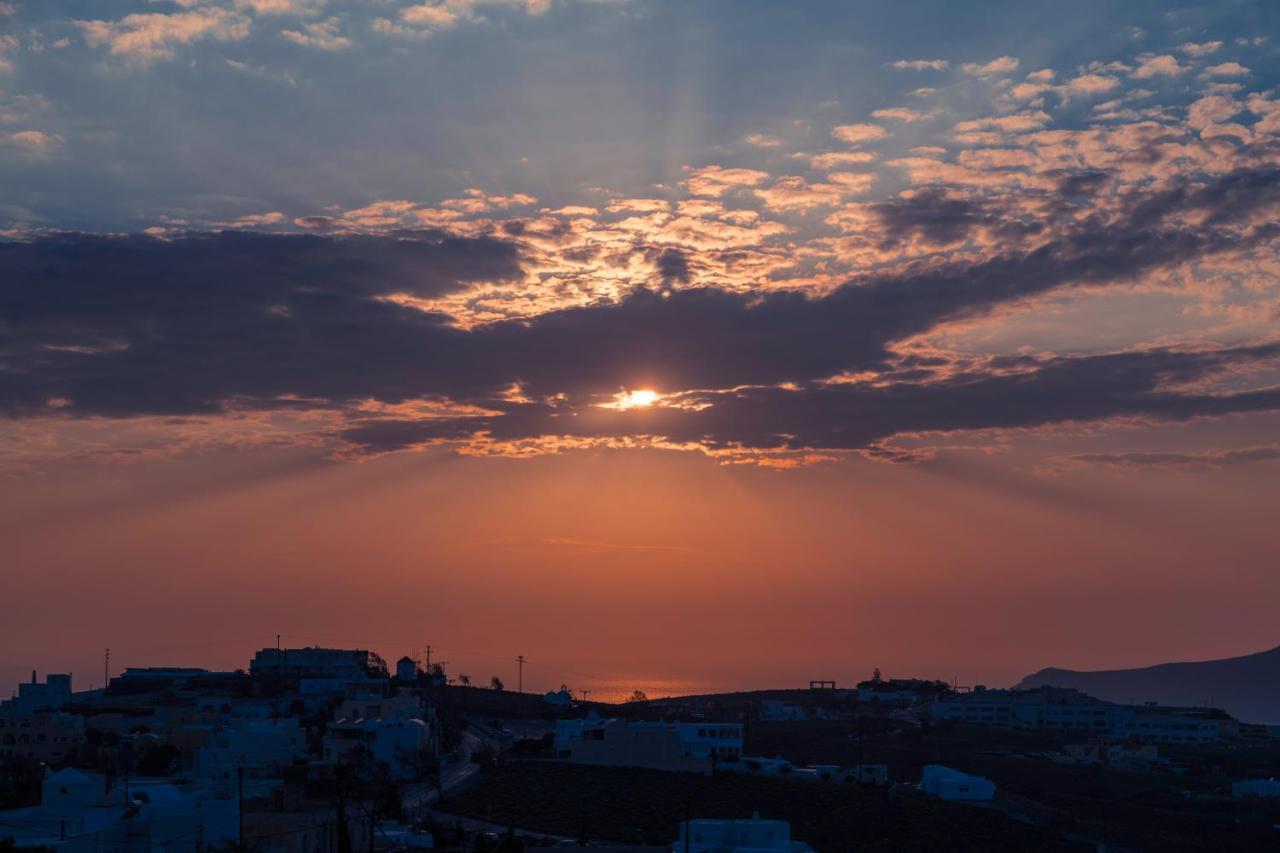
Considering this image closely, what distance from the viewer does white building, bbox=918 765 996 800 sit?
9312 cm

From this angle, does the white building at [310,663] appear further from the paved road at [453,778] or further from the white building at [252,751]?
the white building at [252,751]

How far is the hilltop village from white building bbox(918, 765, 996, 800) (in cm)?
19

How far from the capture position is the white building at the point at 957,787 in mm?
93125

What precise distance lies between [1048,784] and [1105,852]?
29599 mm

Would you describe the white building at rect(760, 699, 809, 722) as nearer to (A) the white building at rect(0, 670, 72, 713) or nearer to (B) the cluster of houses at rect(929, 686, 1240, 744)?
(B) the cluster of houses at rect(929, 686, 1240, 744)

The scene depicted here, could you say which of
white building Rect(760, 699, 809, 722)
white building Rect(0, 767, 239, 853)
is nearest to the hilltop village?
white building Rect(0, 767, 239, 853)

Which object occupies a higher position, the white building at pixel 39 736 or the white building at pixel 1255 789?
the white building at pixel 39 736

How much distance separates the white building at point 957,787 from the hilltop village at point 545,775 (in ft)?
0.62

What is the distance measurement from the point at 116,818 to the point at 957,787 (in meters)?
57.2

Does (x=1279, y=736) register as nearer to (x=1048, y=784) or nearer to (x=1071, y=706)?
(x=1071, y=706)

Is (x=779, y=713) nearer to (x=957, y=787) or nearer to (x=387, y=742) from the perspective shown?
(x=957, y=787)

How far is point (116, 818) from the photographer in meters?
52.5

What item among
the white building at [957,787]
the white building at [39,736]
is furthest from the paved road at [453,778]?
the white building at [957,787]

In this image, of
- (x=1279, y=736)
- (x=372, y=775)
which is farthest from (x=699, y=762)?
(x=1279, y=736)
